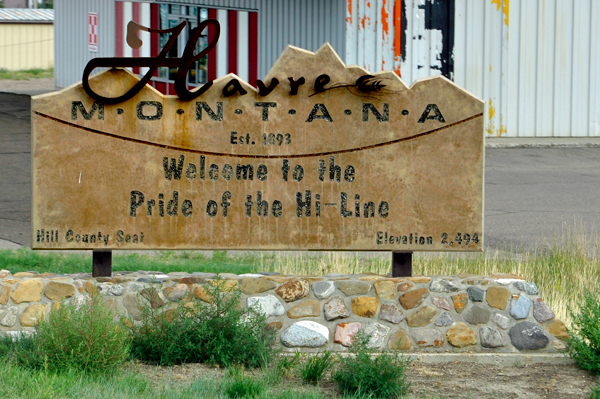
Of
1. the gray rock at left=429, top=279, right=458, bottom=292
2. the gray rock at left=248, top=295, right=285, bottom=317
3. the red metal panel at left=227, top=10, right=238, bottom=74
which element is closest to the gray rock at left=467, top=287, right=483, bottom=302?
the gray rock at left=429, top=279, right=458, bottom=292

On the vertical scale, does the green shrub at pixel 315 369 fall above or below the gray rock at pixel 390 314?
below

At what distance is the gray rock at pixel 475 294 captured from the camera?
20.9 feet

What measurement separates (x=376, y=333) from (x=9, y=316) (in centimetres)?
258

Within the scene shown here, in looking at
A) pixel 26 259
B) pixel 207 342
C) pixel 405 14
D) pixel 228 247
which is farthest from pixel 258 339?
pixel 405 14

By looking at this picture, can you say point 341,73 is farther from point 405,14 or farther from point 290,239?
point 405,14

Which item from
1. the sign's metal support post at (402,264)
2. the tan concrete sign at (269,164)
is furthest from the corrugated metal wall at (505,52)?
the sign's metal support post at (402,264)

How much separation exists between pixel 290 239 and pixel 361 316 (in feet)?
2.46

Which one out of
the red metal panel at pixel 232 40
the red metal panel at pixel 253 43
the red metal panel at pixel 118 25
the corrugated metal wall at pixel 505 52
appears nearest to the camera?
the corrugated metal wall at pixel 505 52

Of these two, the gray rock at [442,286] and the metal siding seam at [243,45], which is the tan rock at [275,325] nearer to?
the gray rock at [442,286]

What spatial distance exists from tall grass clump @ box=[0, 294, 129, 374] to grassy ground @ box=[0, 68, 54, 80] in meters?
33.4

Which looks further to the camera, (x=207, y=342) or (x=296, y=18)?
(x=296, y=18)

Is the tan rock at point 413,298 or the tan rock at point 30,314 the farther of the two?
the tan rock at point 413,298

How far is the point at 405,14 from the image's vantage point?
1794cm

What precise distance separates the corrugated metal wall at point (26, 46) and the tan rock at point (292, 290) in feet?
130
